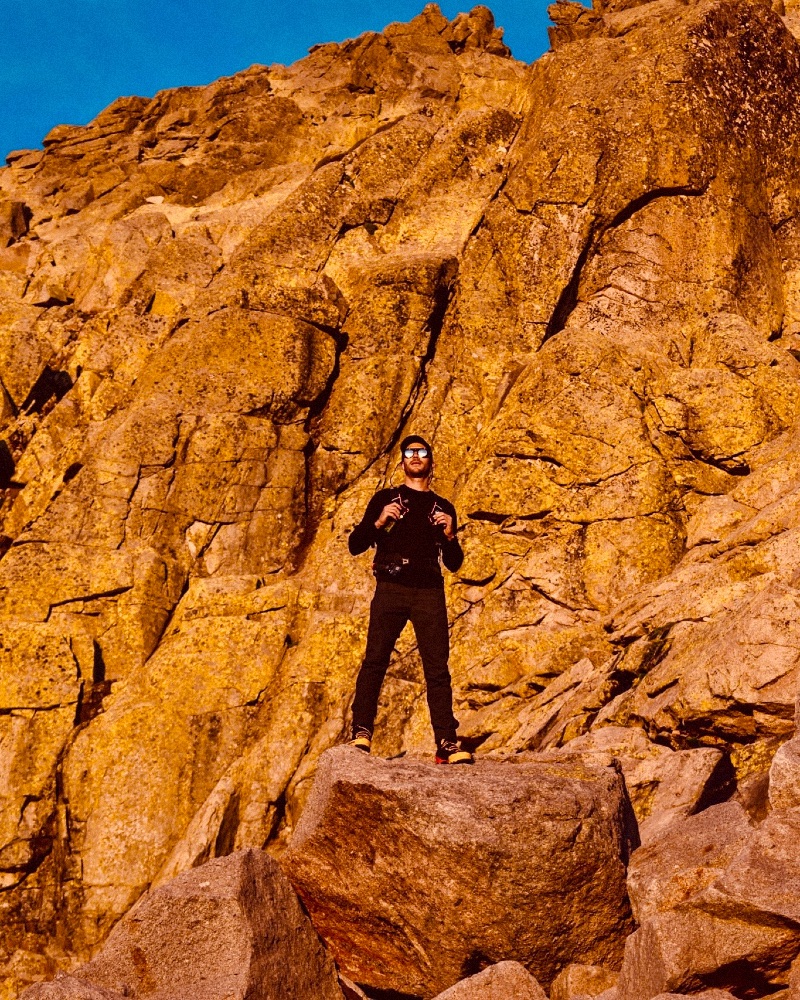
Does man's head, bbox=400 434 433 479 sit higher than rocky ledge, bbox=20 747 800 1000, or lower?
higher

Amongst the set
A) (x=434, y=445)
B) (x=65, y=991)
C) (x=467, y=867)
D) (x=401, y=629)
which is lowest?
(x=65, y=991)

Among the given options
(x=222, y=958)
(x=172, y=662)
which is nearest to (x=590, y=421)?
(x=172, y=662)

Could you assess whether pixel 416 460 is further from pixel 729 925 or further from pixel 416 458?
pixel 729 925

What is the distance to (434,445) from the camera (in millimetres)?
31188

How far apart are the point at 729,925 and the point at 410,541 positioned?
20.5ft

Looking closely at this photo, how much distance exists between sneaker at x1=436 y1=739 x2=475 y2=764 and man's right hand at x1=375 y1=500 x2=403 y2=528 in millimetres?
2871

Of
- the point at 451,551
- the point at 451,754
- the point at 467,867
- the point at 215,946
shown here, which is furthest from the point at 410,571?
the point at 215,946

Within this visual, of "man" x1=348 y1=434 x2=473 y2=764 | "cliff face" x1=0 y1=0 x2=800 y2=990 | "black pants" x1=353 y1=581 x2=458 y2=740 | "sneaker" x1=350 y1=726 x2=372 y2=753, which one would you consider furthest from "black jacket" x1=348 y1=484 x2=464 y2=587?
"cliff face" x1=0 y1=0 x2=800 y2=990

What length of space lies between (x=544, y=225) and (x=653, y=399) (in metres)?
9.04

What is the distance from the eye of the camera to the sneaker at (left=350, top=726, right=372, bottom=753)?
13883mm

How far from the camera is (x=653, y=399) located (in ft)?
93.5

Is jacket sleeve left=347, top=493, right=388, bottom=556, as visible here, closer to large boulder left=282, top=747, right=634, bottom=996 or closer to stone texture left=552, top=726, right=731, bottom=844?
large boulder left=282, top=747, right=634, bottom=996

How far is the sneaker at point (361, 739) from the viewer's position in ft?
45.5

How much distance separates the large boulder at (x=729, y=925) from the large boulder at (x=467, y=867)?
1039mm
